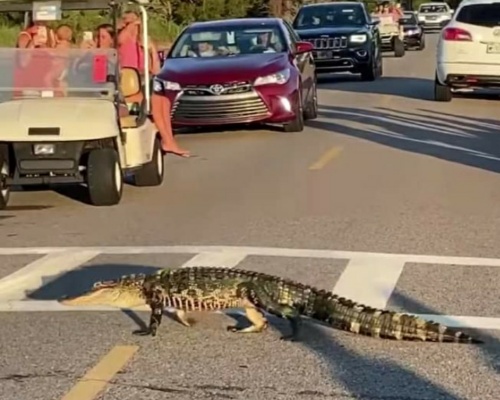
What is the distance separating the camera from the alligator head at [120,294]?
7.07 meters

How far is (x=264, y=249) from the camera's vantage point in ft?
31.9

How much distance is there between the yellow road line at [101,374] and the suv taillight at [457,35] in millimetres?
15754

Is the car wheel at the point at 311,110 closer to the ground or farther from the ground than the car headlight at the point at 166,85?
closer to the ground

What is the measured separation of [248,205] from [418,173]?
279 cm

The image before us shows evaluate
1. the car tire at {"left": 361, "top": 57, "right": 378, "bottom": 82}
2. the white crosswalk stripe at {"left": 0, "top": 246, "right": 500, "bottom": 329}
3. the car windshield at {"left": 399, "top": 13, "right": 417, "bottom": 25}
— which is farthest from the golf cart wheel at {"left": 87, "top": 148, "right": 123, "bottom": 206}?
the car windshield at {"left": 399, "top": 13, "right": 417, "bottom": 25}

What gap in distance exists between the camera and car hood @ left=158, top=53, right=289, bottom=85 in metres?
17.2

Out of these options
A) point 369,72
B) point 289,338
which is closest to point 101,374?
point 289,338

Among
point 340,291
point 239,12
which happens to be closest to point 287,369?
point 340,291

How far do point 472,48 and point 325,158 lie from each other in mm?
7126

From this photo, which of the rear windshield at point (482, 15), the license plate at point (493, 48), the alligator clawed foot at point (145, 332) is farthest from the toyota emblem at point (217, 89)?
the alligator clawed foot at point (145, 332)

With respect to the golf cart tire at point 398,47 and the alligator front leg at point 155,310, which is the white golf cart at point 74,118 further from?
the golf cart tire at point 398,47

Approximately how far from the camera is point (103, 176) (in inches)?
466

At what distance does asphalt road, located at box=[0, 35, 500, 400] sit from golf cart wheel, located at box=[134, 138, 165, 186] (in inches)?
7.2

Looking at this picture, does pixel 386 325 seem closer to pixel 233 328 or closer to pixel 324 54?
pixel 233 328
